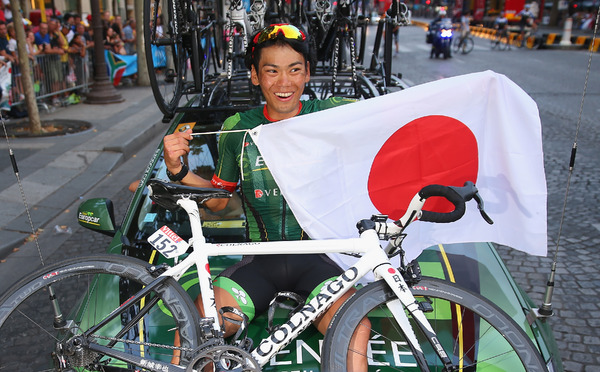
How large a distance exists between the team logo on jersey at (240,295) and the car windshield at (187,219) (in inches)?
23.7

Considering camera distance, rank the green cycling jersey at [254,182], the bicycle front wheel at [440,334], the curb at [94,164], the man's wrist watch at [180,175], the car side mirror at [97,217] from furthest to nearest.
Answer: the curb at [94,164], the car side mirror at [97,217], the green cycling jersey at [254,182], the man's wrist watch at [180,175], the bicycle front wheel at [440,334]

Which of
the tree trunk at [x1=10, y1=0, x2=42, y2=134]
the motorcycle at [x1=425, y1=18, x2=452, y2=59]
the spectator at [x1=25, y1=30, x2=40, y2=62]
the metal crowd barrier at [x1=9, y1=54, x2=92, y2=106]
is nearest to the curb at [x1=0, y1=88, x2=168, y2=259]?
the tree trunk at [x1=10, y1=0, x2=42, y2=134]

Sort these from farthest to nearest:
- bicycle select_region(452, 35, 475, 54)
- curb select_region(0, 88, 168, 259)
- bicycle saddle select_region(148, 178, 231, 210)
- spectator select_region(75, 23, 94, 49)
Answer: bicycle select_region(452, 35, 475, 54)
spectator select_region(75, 23, 94, 49)
curb select_region(0, 88, 168, 259)
bicycle saddle select_region(148, 178, 231, 210)

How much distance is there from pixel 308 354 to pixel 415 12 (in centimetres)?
8238

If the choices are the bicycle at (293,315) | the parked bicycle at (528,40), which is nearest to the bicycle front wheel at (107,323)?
the bicycle at (293,315)

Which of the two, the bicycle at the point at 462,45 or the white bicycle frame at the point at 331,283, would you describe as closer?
the white bicycle frame at the point at 331,283

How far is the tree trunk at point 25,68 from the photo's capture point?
28.0 ft

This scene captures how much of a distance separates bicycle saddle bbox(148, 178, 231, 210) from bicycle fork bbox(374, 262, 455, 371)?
77cm

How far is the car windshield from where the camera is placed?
9.87 feet

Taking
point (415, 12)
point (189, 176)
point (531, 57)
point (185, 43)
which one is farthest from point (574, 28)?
point (415, 12)

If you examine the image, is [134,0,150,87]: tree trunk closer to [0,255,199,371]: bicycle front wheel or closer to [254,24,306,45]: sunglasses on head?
[254,24,306,45]: sunglasses on head

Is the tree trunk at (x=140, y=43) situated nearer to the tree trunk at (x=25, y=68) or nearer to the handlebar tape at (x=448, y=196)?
the tree trunk at (x=25, y=68)

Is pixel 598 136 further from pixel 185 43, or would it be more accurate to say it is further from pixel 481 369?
pixel 481 369

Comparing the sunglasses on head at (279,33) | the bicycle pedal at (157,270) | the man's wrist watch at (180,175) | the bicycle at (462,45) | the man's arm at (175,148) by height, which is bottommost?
the bicycle at (462,45)
